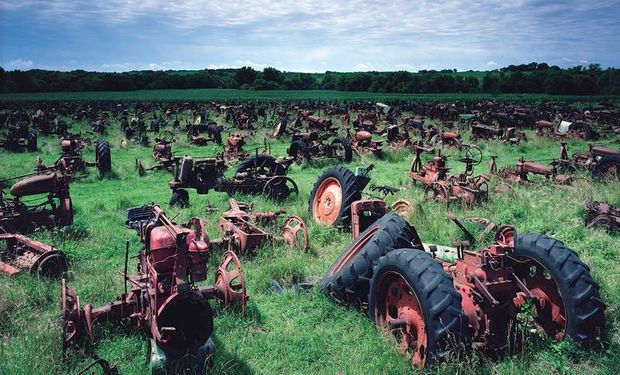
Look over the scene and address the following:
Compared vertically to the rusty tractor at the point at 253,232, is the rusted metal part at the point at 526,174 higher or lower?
higher

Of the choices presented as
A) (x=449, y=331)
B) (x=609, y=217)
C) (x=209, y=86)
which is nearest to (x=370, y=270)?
(x=449, y=331)

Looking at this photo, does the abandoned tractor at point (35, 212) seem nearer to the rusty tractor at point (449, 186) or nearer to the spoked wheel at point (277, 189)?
the spoked wheel at point (277, 189)

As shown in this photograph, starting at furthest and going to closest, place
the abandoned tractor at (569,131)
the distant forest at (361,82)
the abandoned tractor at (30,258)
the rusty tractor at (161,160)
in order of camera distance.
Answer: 1. the distant forest at (361,82)
2. the abandoned tractor at (569,131)
3. the rusty tractor at (161,160)
4. the abandoned tractor at (30,258)

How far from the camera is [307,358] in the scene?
173 inches

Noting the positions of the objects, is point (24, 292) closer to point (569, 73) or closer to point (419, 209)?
point (419, 209)

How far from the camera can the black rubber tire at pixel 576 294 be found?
4125 mm

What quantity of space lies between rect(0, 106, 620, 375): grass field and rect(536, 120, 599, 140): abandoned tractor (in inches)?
508

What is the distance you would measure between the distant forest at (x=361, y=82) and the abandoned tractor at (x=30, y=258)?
80366mm

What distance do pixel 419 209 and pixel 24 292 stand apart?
21.2ft

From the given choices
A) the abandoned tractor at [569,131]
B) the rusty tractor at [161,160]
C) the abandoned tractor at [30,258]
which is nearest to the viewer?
the abandoned tractor at [30,258]

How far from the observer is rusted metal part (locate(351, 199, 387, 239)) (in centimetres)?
732

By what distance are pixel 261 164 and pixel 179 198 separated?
219 cm

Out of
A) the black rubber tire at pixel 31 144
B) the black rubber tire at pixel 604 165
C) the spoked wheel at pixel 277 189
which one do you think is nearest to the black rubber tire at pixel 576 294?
the spoked wheel at pixel 277 189

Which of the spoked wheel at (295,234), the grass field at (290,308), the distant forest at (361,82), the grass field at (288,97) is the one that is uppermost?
the distant forest at (361,82)
